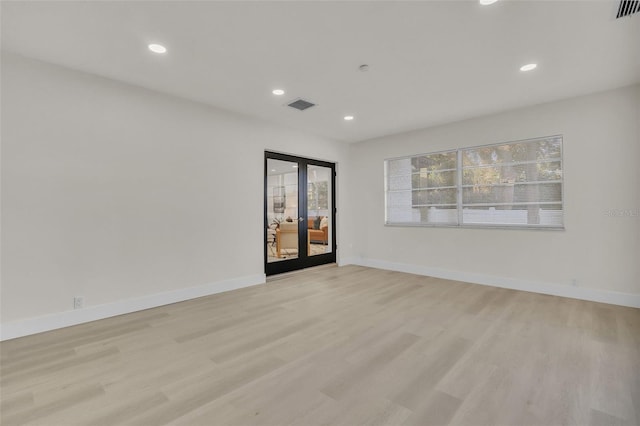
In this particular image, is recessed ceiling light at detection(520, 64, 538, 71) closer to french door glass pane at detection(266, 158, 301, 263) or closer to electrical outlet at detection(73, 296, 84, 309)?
french door glass pane at detection(266, 158, 301, 263)

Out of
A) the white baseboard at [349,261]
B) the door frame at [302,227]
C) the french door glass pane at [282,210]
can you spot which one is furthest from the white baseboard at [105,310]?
the white baseboard at [349,261]

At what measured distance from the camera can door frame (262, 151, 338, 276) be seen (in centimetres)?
505

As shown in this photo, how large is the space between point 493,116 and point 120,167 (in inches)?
210

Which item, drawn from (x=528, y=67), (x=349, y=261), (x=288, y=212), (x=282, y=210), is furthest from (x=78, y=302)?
(x=528, y=67)

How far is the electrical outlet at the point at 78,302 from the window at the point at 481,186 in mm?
4947

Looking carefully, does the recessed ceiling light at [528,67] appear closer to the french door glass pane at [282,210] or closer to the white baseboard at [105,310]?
the french door glass pane at [282,210]

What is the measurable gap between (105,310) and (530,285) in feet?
18.3

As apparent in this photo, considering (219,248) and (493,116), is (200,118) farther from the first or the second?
(493,116)

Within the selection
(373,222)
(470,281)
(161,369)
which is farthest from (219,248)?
(470,281)

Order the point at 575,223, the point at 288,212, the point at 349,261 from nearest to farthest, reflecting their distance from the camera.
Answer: the point at 575,223, the point at 288,212, the point at 349,261

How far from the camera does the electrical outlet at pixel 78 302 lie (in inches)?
121

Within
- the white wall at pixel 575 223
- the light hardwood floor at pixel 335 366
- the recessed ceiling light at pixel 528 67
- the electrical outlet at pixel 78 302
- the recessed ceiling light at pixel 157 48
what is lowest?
the light hardwood floor at pixel 335 366

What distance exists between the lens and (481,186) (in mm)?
4781

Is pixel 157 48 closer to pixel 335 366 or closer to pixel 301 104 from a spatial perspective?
pixel 301 104
